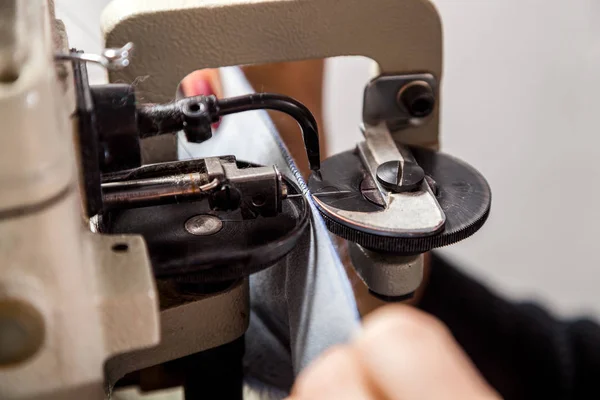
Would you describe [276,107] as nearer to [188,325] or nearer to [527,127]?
[188,325]

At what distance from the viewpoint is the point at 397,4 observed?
0.54 metres

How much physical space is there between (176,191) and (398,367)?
18 centimetres

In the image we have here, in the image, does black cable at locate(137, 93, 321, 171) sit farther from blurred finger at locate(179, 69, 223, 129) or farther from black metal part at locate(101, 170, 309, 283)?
blurred finger at locate(179, 69, 223, 129)

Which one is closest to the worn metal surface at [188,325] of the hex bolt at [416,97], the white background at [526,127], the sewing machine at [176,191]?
the sewing machine at [176,191]

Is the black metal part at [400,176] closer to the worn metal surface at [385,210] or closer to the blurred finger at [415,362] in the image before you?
the worn metal surface at [385,210]

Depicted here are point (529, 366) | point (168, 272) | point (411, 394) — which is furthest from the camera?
point (529, 366)

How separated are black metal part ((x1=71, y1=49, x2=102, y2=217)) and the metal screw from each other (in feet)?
0.22

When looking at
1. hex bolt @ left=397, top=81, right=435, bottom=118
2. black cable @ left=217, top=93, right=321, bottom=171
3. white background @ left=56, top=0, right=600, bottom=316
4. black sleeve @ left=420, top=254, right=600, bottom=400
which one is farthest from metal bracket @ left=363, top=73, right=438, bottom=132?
black sleeve @ left=420, top=254, right=600, bottom=400

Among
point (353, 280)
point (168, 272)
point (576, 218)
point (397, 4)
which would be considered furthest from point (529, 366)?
point (168, 272)

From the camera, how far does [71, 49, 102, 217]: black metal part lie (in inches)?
13.6

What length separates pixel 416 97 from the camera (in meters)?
0.57

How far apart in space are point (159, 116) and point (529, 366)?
906mm

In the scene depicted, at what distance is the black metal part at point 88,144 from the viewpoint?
13.6 inches

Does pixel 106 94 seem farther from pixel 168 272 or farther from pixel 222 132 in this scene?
pixel 222 132
